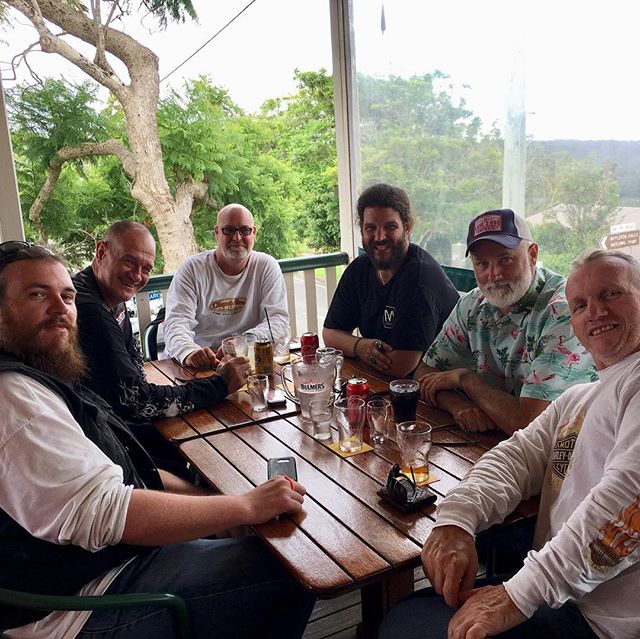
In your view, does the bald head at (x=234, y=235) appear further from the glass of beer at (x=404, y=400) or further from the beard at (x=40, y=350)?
the beard at (x=40, y=350)

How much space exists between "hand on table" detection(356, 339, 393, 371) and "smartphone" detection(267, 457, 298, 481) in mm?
955

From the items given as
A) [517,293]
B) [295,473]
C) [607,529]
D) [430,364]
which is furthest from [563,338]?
[295,473]

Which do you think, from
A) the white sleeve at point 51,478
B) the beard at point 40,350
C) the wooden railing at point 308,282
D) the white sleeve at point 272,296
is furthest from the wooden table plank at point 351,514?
the wooden railing at point 308,282

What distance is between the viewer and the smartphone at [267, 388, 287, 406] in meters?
2.20

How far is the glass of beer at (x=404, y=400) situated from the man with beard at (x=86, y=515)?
0.51 meters

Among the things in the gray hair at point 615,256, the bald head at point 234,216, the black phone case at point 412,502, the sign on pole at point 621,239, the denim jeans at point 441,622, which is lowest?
the denim jeans at point 441,622

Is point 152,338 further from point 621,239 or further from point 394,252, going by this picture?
point 621,239

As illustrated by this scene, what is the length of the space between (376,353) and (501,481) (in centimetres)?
115

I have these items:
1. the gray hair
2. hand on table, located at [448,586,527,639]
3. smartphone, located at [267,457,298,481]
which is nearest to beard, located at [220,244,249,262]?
smartphone, located at [267,457,298,481]

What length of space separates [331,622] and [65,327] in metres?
1.38

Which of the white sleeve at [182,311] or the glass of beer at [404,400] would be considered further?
the white sleeve at [182,311]

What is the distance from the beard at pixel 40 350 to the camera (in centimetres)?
147

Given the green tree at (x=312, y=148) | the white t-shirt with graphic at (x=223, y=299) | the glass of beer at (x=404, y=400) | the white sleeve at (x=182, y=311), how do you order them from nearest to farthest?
the glass of beer at (x=404, y=400)
the white sleeve at (x=182, y=311)
the white t-shirt with graphic at (x=223, y=299)
the green tree at (x=312, y=148)

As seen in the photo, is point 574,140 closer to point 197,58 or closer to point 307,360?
point 307,360
